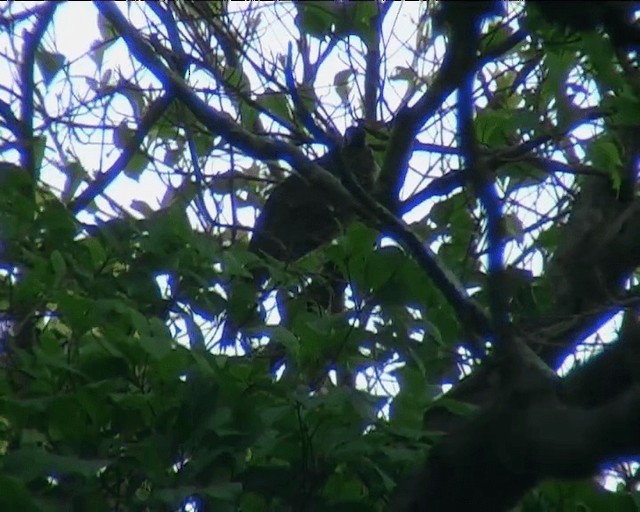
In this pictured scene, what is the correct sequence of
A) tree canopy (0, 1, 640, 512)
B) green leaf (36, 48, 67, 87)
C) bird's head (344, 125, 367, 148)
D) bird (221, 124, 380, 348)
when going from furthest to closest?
green leaf (36, 48, 67, 87) < bird (221, 124, 380, 348) < bird's head (344, 125, 367, 148) < tree canopy (0, 1, 640, 512)

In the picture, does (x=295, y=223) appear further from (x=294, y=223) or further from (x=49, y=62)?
(x=49, y=62)

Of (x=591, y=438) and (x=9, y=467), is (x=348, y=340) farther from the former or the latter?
(x=591, y=438)

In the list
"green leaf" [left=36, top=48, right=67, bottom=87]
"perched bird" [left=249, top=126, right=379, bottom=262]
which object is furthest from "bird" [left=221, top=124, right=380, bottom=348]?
"green leaf" [left=36, top=48, right=67, bottom=87]

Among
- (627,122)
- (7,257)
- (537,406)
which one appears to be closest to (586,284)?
(627,122)

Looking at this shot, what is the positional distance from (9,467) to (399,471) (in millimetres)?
776

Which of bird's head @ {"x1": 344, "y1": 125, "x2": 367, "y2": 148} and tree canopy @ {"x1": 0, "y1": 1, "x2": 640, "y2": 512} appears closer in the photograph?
tree canopy @ {"x1": 0, "y1": 1, "x2": 640, "y2": 512}

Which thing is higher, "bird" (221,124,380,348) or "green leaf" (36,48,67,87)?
"green leaf" (36,48,67,87)

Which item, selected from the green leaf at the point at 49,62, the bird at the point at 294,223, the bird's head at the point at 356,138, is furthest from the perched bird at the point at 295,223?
the green leaf at the point at 49,62

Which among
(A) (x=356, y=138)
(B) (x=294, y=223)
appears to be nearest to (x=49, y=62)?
(B) (x=294, y=223)

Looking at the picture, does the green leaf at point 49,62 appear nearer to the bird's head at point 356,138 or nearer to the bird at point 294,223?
the bird at point 294,223

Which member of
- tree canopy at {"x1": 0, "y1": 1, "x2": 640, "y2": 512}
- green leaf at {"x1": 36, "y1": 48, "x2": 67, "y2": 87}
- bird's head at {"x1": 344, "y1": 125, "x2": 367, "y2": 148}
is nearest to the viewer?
tree canopy at {"x1": 0, "y1": 1, "x2": 640, "y2": 512}

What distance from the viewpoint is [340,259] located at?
3158 mm

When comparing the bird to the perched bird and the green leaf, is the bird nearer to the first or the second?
the perched bird

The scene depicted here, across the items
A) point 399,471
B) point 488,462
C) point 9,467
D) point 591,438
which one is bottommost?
point 591,438
